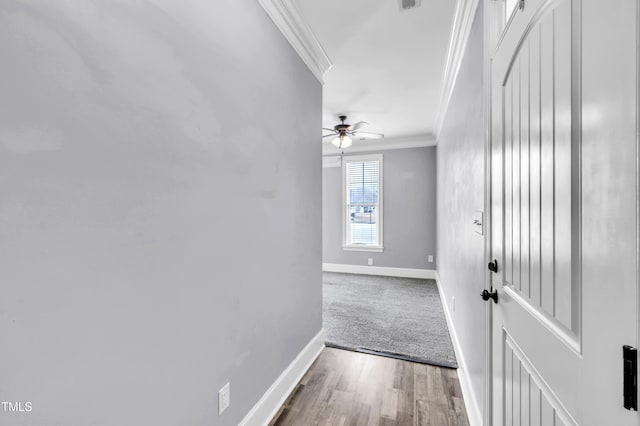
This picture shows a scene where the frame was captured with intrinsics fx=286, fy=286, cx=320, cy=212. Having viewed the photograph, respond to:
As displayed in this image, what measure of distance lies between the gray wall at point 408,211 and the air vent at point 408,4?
12.1ft

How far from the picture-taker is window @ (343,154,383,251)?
5.66 m

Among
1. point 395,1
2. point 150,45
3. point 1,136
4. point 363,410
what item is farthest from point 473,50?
point 363,410

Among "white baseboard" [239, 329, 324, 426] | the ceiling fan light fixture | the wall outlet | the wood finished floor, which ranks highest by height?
the ceiling fan light fixture

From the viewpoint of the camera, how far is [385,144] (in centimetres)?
549

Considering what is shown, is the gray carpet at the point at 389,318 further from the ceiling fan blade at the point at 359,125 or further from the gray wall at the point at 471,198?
the ceiling fan blade at the point at 359,125

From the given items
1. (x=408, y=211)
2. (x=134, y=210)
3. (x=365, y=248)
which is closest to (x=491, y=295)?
(x=134, y=210)

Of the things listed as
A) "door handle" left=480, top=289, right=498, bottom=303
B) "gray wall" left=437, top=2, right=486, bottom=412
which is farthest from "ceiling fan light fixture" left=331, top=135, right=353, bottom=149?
"door handle" left=480, top=289, right=498, bottom=303

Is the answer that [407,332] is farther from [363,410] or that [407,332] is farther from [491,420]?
[491,420]

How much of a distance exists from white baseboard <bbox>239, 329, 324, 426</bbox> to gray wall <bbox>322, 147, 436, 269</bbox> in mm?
3354

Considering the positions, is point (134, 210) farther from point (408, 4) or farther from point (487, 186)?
point (408, 4)

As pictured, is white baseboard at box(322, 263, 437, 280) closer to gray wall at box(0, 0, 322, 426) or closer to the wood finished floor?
the wood finished floor

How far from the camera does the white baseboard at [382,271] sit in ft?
17.4

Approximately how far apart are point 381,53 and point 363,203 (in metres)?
3.55

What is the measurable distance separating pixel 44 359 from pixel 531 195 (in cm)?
146
